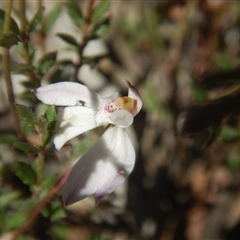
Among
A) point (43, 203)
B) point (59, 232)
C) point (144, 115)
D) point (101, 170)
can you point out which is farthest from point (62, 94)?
point (144, 115)

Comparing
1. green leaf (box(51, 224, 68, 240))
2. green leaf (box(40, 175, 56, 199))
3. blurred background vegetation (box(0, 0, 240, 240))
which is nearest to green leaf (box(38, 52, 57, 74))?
blurred background vegetation (box(0, 0, 240, 240))

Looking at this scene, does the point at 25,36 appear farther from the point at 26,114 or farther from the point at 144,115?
the point at 144,115

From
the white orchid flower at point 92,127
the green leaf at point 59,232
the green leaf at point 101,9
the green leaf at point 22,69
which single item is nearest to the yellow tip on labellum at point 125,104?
the white orchid flower at point 92,127

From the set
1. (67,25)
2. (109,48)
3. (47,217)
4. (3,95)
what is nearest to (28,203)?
(47,217)

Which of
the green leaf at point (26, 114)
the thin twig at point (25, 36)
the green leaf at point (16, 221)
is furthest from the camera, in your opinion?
the green leaf at point (16, 221)

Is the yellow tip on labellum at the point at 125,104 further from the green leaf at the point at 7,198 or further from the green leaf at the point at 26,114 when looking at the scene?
the green leaf at the point at 7,198

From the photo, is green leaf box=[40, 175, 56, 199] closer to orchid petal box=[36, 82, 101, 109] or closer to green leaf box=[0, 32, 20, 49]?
orchid petal box=[36, 82, 101, 109]
